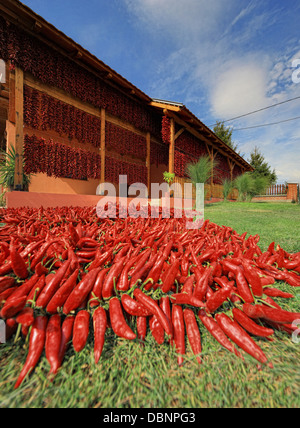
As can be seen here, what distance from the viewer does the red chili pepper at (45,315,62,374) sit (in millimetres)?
625

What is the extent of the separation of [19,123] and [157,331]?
5.54 meters

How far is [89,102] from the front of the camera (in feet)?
19.8

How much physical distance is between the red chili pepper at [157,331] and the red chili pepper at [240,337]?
0.24 meters

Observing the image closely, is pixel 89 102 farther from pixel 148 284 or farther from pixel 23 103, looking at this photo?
pixel 148 284

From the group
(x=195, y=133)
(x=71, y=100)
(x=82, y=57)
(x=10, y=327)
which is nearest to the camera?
(x=10, y=327)

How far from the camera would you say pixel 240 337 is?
71 centimetres

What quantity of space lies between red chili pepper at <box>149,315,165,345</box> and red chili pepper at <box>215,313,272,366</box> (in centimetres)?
24

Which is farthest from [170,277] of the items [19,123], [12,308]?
[19,123]

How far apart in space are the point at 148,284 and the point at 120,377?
0.39 m

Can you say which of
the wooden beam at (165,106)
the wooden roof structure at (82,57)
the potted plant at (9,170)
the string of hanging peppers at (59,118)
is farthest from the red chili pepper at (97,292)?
the wooden beam at (165,106)

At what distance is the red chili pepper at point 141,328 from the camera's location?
2.48 ft

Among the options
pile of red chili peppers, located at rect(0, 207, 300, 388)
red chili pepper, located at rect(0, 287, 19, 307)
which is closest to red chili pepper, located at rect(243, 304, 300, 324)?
pile of red chili peppers, located at rect(0, 207, 300, 388)

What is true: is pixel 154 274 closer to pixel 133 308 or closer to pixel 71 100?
pixel 133 308

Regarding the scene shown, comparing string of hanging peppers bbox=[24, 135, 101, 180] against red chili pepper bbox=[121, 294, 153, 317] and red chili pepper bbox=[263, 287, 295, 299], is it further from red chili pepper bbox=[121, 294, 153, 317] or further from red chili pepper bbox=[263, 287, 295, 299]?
red chili pepper bbox=[263, 287, 295, 299]
